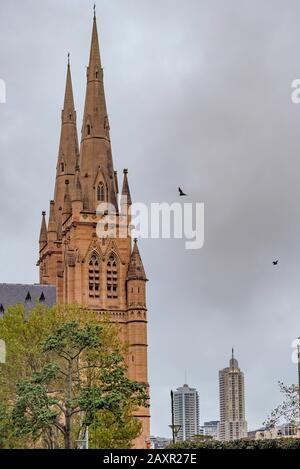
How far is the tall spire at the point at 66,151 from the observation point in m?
153

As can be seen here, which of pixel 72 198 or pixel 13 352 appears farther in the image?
pixel 72 198

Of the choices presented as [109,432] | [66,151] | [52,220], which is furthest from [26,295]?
[109,432]

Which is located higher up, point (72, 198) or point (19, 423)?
point (72, 198)

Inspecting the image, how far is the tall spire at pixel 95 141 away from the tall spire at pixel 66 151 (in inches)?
342

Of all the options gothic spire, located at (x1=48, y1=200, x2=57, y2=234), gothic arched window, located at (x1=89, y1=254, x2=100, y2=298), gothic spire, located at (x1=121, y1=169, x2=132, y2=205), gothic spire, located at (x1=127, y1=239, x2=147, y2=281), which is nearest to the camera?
gothic spire, located at (x1=127, y1=239, x2=147, y2=281)

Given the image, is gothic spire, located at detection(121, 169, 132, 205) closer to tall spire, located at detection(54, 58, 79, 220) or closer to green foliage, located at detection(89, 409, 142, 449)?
tall spire, located at detection(54, 58, 79, 220)

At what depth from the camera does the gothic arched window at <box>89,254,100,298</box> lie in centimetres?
13962

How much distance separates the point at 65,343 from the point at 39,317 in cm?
1489

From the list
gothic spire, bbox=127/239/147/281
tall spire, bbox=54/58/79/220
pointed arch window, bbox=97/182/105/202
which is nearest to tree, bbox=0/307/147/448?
gothic spire, bbox=127/239/147/281

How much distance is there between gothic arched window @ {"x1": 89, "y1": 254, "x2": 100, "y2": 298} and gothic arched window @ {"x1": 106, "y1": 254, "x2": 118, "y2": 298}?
1235 millimetres

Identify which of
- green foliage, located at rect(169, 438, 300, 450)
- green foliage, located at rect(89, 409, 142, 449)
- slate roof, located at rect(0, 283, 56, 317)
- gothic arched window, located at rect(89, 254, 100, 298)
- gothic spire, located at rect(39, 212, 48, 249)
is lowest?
green foliage, located at rect(169, 438, 300, 450)
